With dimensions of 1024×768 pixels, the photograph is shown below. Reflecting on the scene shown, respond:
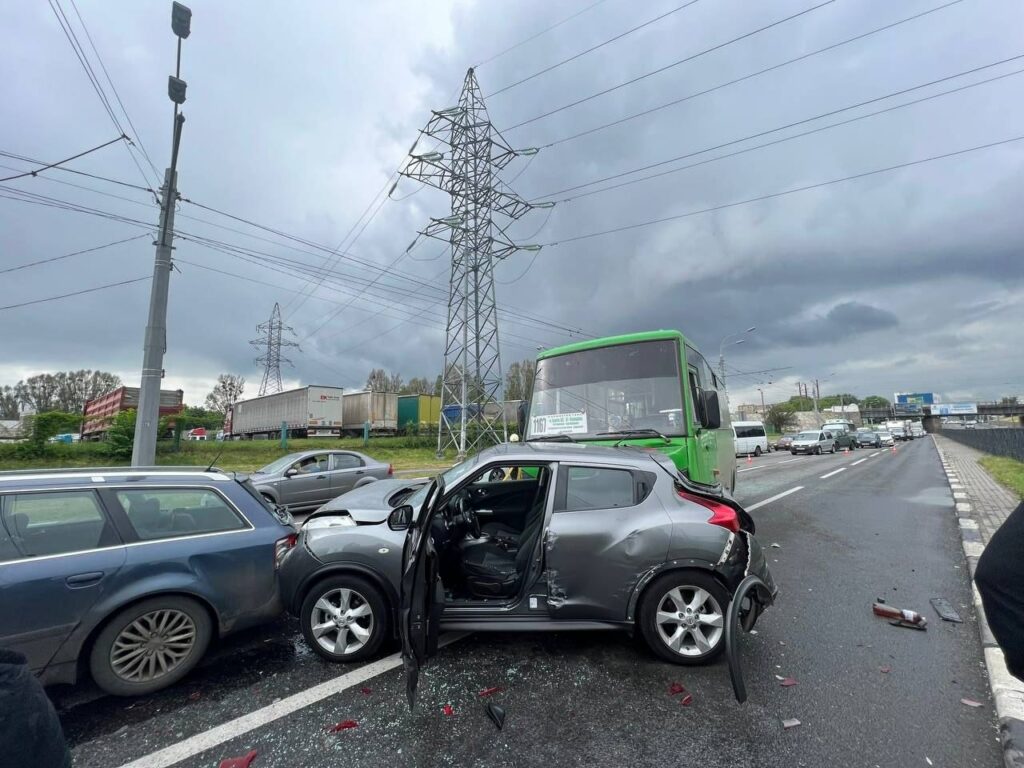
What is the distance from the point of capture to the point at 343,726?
2883 mm

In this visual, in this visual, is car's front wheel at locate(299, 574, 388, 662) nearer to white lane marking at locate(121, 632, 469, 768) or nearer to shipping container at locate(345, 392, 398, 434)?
white lane marking at locate(121, 632, 469, 768)

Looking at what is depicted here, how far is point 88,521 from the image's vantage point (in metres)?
3.38

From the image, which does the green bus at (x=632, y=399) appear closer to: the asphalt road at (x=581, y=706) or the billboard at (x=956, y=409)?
the asphalt road at (x=581, y=706)

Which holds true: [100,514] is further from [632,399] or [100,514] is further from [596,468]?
[632,399]

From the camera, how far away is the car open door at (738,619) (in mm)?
2660

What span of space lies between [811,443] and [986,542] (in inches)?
1112

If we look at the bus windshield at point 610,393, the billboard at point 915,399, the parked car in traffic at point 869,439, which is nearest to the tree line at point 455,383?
the bus windshield at point 610,393

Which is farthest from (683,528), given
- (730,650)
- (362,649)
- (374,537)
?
(362,649)

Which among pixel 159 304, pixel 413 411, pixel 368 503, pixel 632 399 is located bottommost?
pixel 368 503

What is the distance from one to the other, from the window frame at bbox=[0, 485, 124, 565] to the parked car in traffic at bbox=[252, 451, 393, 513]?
7069 millimetres

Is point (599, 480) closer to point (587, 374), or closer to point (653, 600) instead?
point (653, 600)

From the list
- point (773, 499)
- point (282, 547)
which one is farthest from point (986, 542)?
point (282, 547)

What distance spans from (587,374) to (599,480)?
9.81 feet

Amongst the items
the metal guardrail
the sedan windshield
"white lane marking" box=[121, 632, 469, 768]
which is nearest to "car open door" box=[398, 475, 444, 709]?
"white lane marking" box=[121, 632, 469, 768]
